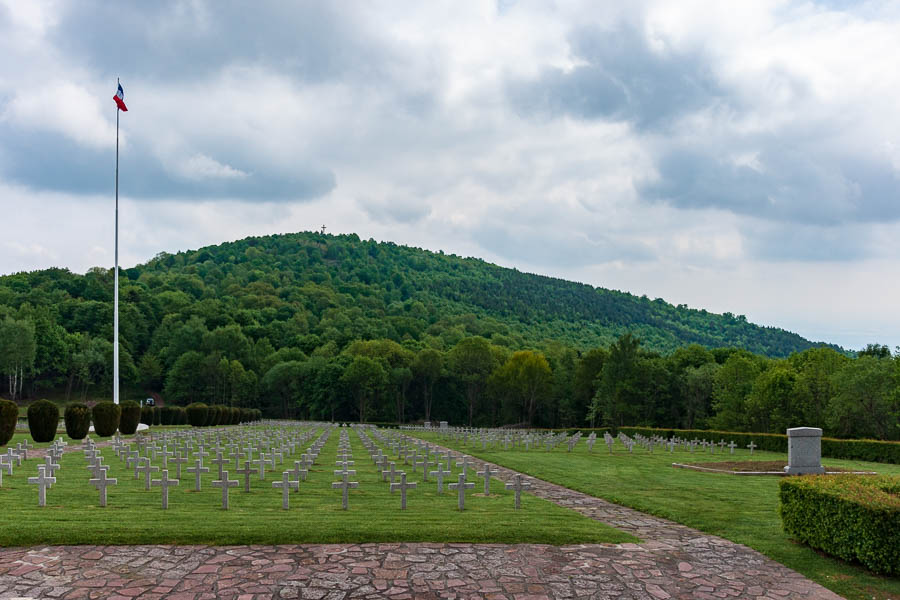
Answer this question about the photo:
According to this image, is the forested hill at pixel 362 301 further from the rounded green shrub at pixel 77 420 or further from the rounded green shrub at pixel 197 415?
the rounded green shrub at pixel 77 420

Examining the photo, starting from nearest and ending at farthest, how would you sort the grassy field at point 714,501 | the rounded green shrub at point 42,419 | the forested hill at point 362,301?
the grassy field at point 714,501, the rounded green shrub at point 42,419, the forested hill at point 362,301

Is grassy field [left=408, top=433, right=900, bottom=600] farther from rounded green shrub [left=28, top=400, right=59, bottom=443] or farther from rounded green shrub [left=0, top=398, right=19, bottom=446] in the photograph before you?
rounded green shrub [left=28, top=400, right=59, bottom=443]

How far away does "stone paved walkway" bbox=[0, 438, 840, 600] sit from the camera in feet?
23.0

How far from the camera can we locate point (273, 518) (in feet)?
33.3

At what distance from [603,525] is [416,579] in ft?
13.6

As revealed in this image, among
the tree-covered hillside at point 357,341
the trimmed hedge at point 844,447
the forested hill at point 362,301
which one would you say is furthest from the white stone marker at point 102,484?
the forested hill at point 362,301

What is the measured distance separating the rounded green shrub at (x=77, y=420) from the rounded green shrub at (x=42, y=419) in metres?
0.79

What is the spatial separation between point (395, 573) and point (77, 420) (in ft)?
87.7

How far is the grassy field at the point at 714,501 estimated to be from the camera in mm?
8023

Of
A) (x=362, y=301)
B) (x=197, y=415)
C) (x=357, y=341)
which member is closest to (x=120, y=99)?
(x=197, y=415)

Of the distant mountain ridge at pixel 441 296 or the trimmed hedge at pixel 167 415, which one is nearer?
the trimmed hedge at pixel 167 415

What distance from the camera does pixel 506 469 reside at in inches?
821

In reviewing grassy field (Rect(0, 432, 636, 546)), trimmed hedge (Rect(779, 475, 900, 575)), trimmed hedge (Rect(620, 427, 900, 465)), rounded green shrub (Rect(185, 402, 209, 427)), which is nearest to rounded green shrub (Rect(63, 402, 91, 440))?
grassy field (Rect(0, 432, 636, 546))

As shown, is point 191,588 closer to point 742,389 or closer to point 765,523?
point 765,523
